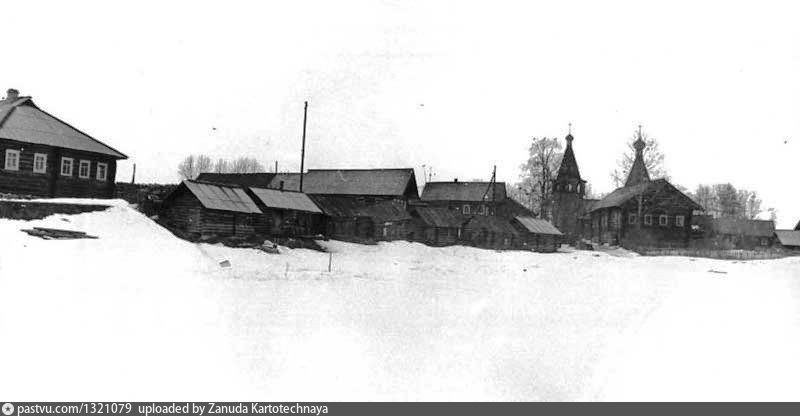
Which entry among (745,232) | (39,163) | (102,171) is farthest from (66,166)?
(745,232)

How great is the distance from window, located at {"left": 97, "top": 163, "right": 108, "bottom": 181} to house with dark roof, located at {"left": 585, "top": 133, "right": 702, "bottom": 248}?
4633 cm

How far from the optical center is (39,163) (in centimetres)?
2927

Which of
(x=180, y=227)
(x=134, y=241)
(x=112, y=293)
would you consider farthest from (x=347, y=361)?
(x=180, y=227)

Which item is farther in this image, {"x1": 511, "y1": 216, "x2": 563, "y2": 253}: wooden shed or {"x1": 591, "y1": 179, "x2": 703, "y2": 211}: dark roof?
{"x1": 591, "y1": 179, "x2": 703, "y2": 211}: dark roof

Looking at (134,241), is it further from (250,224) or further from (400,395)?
(400,395)

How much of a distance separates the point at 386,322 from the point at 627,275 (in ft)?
55.0

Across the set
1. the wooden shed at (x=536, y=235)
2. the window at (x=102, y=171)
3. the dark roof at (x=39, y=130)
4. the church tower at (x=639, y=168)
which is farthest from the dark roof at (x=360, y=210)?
the church tower at (x=639, y=168)

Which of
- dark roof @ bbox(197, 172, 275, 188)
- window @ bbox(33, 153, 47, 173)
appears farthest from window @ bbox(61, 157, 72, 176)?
dark roof @ bbox(197, 172, 275, 188)

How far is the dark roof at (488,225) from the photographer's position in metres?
52.1

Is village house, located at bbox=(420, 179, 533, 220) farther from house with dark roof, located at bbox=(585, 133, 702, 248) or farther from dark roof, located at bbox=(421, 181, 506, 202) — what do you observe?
house with dark roof, located at bbox=(585, 133, 702, 248)

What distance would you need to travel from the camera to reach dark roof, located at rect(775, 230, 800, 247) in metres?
73.8

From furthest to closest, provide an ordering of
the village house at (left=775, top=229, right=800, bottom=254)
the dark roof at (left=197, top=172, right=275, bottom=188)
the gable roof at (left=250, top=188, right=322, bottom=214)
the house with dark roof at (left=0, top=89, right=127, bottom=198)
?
1. the village house at (left=775, top=229, right=800, bottom=254)
2. the dark roof at (left=197, top=172, right=275, bottom=188)
3. the gable roof at (left=250, top=188, right=322, bottom=214)
4. the house with dark roof at (left=0, top=89, right=127, bottom=198)

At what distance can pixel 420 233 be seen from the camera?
158 ft

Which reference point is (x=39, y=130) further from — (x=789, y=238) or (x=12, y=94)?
(x=789, y=238)
